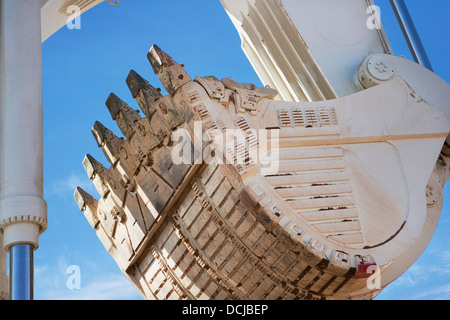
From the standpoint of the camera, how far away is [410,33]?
13781mm

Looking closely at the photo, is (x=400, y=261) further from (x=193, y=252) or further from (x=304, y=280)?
(x=193, y=252)

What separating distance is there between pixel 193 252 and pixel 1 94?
3179 mm

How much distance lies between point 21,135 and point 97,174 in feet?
8.79

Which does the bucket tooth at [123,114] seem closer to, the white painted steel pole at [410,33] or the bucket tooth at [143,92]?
the bucket tooth at [143,92]

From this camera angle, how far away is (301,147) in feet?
37.5

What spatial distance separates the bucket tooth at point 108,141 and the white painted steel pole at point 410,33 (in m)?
4.97

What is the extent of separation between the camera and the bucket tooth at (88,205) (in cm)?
1278

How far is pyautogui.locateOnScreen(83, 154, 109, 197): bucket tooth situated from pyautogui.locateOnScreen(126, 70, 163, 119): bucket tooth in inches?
53.8

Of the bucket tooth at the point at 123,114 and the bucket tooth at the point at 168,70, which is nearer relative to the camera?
the bucket tooth at the point at 168,70

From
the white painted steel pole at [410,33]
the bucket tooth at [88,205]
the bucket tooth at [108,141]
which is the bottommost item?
the bucket tooth at [88,205]

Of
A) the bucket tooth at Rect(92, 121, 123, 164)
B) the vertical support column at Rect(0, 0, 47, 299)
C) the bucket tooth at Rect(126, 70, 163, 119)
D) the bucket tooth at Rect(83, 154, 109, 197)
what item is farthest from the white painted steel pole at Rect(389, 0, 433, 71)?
the vertical support column at Rect(0, 0, 47, 299)

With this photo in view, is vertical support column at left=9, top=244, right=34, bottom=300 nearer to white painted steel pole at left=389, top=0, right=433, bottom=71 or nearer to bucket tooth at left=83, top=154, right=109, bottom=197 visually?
bucket tooth at left=83, top=154, right=109, bottom=197

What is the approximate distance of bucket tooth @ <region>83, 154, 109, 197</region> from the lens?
1241 centimetres

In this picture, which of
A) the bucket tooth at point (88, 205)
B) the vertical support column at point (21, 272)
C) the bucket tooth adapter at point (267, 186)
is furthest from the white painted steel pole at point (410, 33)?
the vertical support column at point (21, 272)
